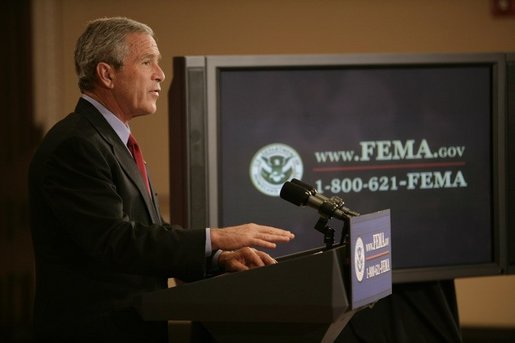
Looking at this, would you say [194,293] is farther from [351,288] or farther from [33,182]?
[33,182]

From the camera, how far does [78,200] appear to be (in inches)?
75.4

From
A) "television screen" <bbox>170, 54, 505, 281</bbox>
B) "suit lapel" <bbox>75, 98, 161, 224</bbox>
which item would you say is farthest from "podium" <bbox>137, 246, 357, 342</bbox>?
"television screen" <bbox>170, 54, 505, 281</bbox>

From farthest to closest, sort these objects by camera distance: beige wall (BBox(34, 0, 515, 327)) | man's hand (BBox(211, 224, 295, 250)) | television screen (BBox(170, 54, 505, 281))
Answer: beige wall (BBox(34, 0, 515, 327)), television screen (BBox(170, 54, 505, 281)), man's hand (BBox(211, 224, 295, 250))

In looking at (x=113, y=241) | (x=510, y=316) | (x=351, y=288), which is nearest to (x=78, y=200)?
(x=113, y=241)

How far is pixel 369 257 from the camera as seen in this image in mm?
1780

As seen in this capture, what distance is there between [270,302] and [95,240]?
0.42 metres

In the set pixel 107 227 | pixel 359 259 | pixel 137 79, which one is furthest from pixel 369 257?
pixel 137 79

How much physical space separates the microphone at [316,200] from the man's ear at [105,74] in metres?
0.55

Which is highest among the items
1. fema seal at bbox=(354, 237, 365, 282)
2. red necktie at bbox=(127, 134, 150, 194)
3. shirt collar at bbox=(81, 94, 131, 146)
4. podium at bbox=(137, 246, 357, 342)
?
shirt collar at bbox=(81, 94, 131, 146)

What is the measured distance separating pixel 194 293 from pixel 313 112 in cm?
150

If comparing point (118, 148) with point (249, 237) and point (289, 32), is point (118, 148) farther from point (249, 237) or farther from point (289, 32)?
point (289, 32)

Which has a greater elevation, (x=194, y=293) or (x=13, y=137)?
(x=13, y=137)

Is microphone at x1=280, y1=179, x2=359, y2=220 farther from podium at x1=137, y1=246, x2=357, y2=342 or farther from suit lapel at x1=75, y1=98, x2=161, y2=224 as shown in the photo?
suit lapel at x1=75, y1=98, x2=161, y2=224

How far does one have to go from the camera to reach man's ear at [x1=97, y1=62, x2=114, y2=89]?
7.09 ft
